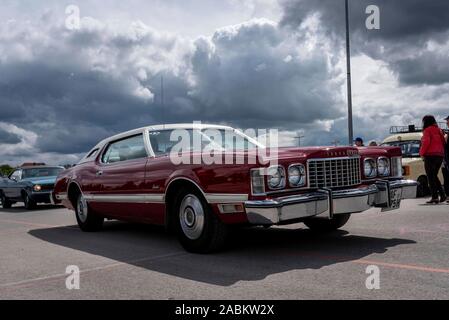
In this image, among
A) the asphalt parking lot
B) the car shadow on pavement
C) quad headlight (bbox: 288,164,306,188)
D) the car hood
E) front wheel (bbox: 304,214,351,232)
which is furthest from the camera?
the car hood

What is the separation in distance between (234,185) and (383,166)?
84.5 inches

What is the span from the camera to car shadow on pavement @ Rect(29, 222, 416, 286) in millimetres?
4816

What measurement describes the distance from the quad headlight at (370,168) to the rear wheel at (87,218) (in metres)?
4.16

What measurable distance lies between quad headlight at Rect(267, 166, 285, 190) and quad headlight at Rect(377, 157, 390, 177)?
1646mm

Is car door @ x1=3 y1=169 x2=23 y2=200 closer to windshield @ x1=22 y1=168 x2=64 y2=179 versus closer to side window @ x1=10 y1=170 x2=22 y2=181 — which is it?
side window @ x1=10 y1=170 x2=22 y2=181

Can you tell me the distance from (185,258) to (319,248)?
147 centimetres

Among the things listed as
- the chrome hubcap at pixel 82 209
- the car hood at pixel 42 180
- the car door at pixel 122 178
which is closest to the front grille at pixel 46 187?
the car hood at pixel 42 180

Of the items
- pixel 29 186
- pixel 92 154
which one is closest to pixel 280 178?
pixel 92 154

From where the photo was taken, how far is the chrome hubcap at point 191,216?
219 inches

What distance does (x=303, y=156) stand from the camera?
17.6ft

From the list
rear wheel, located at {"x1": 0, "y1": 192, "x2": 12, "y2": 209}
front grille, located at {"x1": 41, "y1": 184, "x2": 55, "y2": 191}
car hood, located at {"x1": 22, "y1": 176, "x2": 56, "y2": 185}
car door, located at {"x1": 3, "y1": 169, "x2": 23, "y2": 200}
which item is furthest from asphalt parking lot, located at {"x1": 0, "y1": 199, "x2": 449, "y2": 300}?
rear wheel, located at {"x1": 0, "y1": 192, "x2": 12, "y2": 209}

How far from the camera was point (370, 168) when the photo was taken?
6176 mm

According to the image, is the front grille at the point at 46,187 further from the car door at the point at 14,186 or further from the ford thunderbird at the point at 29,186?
the car door at the point at 14,186
